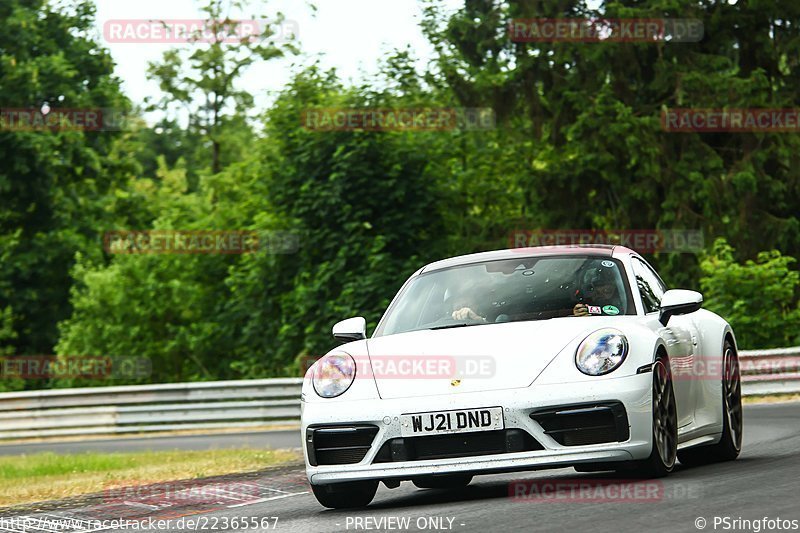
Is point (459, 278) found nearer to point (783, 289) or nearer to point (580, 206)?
point (783, 289)

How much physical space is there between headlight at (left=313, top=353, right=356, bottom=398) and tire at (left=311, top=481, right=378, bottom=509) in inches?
20.7

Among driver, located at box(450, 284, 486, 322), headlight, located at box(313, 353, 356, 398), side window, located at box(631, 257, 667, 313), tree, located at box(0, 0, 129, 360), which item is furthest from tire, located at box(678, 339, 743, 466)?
tree, located at box(0, 0, 129, 360)

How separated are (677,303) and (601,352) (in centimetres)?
109

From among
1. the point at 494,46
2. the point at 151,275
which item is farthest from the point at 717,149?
the point at 151,275

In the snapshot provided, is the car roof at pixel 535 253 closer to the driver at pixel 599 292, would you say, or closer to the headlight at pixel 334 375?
the driver at pixel 599 292

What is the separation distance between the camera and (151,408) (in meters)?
24.4

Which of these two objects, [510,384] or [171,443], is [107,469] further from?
[510,384]

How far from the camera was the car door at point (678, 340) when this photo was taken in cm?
829

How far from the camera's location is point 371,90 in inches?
1203

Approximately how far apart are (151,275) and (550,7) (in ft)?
48.8

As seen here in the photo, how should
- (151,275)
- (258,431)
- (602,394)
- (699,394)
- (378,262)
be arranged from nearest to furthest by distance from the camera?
(602,394) → (699,394) → (258,431) → (378,262) → (151,275)

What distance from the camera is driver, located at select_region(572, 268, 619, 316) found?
8.38 meters

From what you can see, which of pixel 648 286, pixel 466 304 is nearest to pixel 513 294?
pixel 466 304

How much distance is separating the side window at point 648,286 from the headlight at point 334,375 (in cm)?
191
